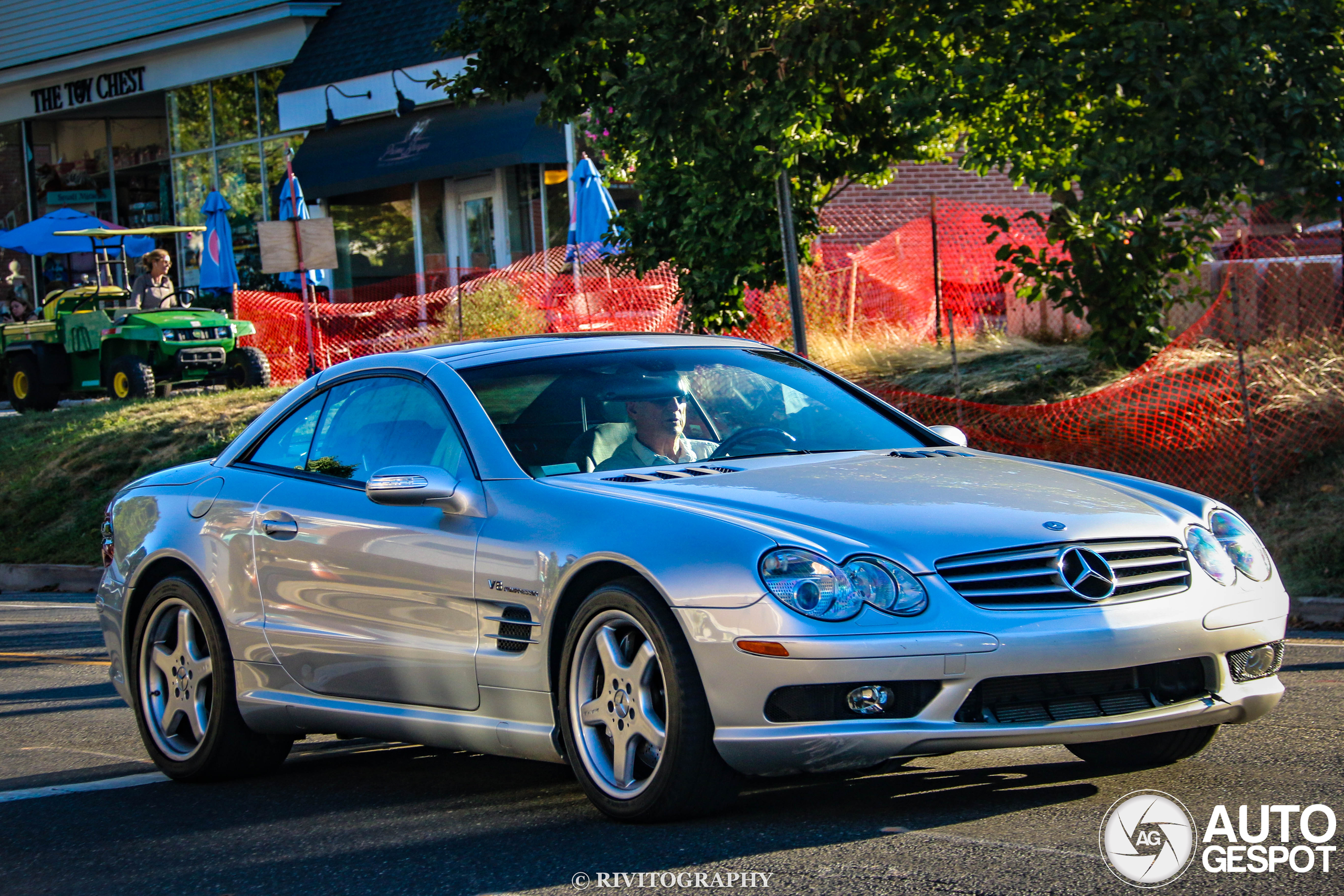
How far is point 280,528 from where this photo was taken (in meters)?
6.10

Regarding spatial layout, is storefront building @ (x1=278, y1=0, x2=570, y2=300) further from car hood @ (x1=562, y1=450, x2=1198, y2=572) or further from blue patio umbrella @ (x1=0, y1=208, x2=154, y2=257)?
car hood @ (x1=562, y1=450, x2=1198, y2=572)

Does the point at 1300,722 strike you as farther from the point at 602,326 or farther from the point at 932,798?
the point at 602,326

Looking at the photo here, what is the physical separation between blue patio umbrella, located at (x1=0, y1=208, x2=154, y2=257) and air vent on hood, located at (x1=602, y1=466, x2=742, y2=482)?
65.6 ft

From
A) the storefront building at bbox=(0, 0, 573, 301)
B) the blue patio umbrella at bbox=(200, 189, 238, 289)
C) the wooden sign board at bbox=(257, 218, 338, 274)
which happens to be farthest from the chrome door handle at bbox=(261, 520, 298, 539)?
the blue patio umbrella at bbox=(200, 189, 238, 289)

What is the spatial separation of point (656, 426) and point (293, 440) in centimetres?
152

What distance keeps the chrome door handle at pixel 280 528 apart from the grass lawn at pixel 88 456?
9.72 m

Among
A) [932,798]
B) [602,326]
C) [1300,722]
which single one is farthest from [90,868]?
[602,326]

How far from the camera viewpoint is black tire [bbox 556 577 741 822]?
4656mm

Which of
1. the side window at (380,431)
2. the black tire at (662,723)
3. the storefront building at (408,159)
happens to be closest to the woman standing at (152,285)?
the storefront building at (408,159)

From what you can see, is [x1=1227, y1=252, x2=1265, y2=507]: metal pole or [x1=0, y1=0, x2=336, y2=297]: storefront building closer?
[x1=1227, y1=252, x2=1265, y2=507]: metal pole

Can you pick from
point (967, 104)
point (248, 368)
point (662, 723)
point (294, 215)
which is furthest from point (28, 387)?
point (662, 723)

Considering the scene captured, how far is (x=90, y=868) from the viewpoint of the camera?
197 inches

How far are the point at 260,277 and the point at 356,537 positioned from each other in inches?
1042

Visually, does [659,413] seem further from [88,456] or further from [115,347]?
[115,347]
